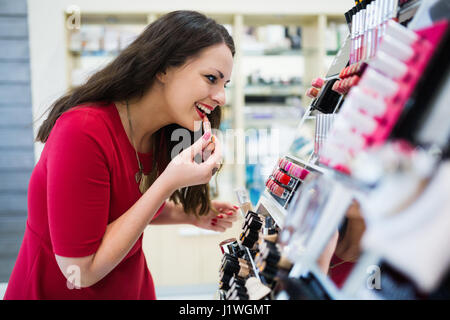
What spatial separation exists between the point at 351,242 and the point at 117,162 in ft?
2.14

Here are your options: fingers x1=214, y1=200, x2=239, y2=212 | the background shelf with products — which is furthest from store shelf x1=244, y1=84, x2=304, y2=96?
fingers x1=214, y1=200, x2=239, y2=212

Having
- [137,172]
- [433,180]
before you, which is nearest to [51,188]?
[137,172]

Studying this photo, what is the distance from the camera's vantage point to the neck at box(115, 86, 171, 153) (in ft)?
3.46

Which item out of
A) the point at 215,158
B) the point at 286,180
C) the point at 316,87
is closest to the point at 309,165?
the point at 286,180

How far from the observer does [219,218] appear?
1.35 m

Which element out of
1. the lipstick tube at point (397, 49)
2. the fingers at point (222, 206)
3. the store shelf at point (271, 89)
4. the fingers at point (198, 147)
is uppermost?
the lipstick tube at point (397, 49)

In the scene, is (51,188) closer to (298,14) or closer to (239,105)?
(239,105)

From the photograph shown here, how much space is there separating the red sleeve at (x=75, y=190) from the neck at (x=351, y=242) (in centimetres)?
60

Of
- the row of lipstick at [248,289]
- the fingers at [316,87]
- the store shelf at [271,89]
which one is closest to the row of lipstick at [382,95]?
the row of lipstick at [248,289]

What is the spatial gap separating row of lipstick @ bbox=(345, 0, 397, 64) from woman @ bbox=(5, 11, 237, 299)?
1.24ft

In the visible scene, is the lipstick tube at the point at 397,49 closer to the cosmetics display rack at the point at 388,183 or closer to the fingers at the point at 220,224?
the cosmetics display rack at the point at 388,183

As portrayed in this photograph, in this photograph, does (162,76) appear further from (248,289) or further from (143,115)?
(248,289)

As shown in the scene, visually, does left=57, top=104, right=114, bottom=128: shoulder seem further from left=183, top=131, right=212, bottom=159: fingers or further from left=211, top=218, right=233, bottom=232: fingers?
left=211, top=218, right=233, bottom=232: fingers

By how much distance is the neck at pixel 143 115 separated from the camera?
105 centimetres
